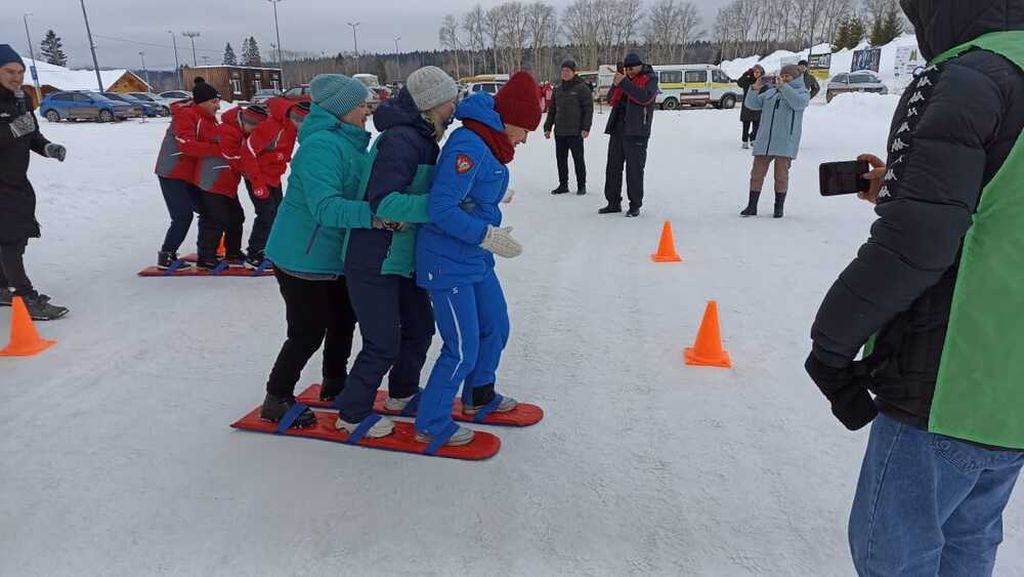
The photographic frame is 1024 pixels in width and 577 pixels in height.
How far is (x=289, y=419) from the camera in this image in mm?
3314

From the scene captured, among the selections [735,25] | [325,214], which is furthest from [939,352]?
[735,25]

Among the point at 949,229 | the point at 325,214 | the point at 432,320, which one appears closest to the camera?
the point at 949,229

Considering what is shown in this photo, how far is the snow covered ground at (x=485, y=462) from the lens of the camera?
8.10 feet

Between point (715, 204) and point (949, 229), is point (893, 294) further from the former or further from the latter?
point (715, 204)

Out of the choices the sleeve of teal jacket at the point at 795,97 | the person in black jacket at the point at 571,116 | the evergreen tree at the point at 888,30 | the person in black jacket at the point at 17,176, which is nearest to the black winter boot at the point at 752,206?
the sleeve of teal jacket at the point at 795,97

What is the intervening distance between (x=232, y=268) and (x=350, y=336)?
325 cm

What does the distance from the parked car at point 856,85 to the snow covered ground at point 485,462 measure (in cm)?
3126

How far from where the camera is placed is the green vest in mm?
1283

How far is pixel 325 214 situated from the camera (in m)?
2.83

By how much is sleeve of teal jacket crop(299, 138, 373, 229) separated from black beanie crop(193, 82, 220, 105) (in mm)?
3787

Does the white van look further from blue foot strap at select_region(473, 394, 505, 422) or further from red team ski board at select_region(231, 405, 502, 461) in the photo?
red team ski board at select_region(231, 405, 502, 461)

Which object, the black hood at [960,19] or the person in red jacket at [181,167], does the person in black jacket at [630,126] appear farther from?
the black hood at [960,19]

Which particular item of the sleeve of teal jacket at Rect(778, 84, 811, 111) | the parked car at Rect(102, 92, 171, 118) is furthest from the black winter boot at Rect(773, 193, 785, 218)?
the parked car at Rect(102, 92, 171, 118)

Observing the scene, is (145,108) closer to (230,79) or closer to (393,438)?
(393,438)
